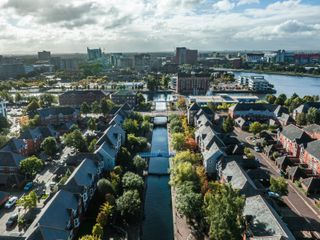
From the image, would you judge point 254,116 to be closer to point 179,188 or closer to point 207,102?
point 207,102

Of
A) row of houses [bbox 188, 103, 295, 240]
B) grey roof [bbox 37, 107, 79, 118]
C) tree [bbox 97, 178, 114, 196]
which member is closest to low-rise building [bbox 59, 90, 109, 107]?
grey roof [bbox 37, 107, 79, 118]

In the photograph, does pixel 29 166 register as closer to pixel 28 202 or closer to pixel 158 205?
pixel 28 202

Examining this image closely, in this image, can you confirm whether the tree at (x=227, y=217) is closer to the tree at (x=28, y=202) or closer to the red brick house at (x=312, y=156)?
the tree at (x=28, y=202)

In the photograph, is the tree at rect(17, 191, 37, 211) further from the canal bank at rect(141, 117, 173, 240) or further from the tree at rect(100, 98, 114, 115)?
the tree at rect(100, 98, 114, 115)

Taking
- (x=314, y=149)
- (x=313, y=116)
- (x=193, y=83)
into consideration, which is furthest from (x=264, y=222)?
(x=193, y=83)

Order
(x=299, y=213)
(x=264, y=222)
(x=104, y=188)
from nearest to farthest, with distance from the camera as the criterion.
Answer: (x=264, y=222), (x=299, y=213), (x=104, y=188)

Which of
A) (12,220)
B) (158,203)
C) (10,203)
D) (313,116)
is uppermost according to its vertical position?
(313,116)

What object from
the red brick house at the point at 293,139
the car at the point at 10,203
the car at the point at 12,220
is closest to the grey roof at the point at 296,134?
the red brick house at the point at 293,139
